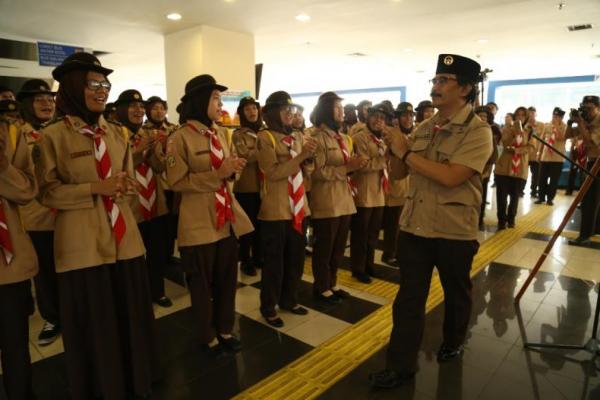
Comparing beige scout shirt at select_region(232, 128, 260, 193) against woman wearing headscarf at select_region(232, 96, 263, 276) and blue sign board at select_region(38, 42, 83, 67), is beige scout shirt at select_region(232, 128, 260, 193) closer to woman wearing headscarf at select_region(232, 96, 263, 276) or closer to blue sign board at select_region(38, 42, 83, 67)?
woman wearing headscarf at select_region(232, 96, 263, 276)

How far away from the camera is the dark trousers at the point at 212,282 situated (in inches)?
98.0

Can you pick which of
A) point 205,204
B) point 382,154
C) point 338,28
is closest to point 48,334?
point 205,204

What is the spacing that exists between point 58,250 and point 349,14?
19.5ft

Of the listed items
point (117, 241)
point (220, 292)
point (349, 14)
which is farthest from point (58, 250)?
point (349, 14)

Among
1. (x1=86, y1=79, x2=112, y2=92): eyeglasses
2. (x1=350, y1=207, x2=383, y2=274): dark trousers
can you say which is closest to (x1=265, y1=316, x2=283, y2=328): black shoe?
(x1=350, y1=207, x2=383, y2=274): dark trousers

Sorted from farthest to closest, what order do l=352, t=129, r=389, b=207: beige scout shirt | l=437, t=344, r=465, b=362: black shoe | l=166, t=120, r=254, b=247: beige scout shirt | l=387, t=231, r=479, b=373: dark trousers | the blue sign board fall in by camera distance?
1. the blue sign board
2. l=352, t=129, r=389, b=207: beige scout shirt
3. l=437, t=344, r=465, b=362: black shoe
4. l=166, t=120, r=254, b=247: beige scout shirt
5. l=387, t=231, r=479, b=373: dark trousers

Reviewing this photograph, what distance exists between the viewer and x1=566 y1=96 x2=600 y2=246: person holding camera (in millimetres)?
4918

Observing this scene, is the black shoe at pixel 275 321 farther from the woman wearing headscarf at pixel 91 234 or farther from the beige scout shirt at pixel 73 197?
the beige scout shirt at pixel 73 197

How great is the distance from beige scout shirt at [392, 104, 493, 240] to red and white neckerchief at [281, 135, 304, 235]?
3.34 ft

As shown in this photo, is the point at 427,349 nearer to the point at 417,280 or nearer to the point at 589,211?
the point at 417,280

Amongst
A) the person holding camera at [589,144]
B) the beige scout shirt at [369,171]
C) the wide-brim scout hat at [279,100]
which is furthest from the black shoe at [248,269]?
the person holding camera at [589,144]

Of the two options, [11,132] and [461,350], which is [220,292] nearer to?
[11,132]

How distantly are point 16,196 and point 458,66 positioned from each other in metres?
2.38

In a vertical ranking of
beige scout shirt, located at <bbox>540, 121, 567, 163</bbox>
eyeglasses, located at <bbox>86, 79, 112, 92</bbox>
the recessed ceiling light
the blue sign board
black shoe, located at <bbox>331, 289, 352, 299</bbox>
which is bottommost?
black shoe, located at <bbox>331, 289, 352, 299</bbox>
